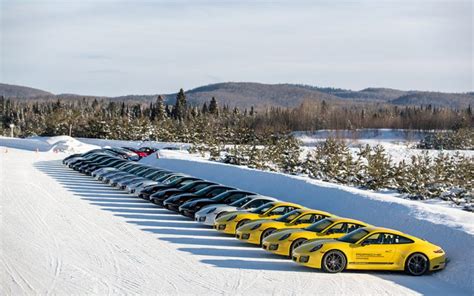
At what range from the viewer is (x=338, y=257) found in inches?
581

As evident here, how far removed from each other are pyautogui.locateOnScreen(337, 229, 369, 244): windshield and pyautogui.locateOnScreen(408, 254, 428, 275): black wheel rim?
49.7 inches

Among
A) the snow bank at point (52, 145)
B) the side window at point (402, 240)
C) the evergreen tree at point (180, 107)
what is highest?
the evergreen tree at point (180, 107)

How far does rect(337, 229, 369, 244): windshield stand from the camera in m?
15.2

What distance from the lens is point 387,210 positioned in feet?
66.6

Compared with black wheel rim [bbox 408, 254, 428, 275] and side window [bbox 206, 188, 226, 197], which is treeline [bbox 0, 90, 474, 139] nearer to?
side window [bbox 206, 188, 226, 197]

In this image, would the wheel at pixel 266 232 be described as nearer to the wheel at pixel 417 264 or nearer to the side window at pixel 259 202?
the side window at pixel 259 202

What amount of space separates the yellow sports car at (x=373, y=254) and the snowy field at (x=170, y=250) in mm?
238

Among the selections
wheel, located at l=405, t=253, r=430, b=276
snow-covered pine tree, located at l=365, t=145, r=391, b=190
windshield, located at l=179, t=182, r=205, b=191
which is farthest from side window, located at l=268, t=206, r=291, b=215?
snow-covered pine tree, located at l=365, t=145, r=391, b=190

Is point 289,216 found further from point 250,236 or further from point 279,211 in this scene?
point 250,236

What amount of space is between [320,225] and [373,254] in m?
2.17

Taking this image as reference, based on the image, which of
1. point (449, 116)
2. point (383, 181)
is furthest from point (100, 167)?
point (449, 116)

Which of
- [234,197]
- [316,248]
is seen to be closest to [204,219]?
[234,197]

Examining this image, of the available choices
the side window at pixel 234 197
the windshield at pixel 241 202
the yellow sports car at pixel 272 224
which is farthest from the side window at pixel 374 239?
the side window at pixel 234 197

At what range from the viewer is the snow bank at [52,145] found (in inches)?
2437
